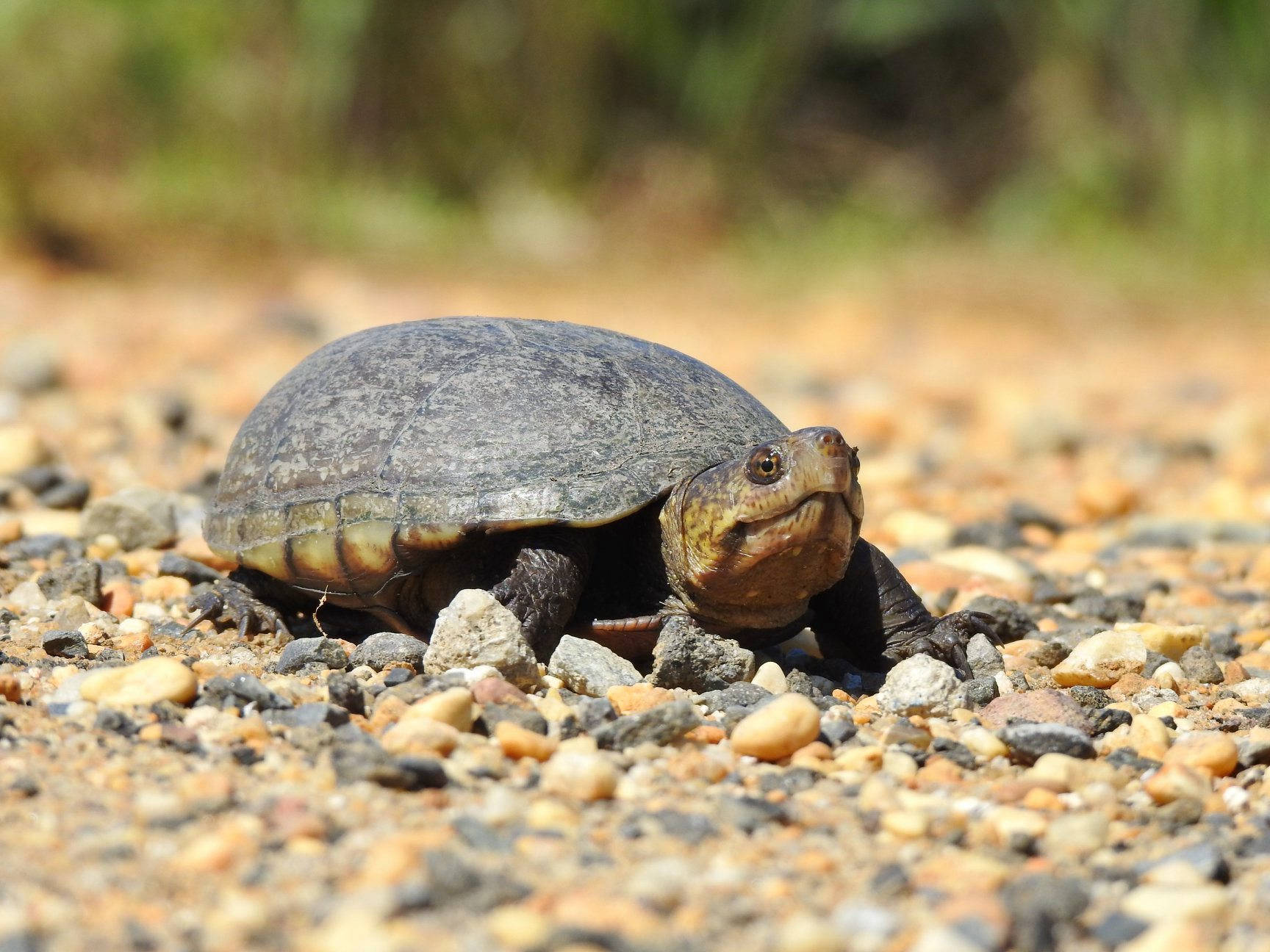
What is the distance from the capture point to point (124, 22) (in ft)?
34.4

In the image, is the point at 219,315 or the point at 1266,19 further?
the point at 1266,19

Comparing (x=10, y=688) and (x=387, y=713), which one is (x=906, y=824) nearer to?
(x=387, y=713)

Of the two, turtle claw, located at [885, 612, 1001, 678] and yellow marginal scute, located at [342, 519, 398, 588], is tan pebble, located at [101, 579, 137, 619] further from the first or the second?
turtle claw, located at [885, 612, 1001, 678]

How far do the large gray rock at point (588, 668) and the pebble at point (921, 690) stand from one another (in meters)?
0.52

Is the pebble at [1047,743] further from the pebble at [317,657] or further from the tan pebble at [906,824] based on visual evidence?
the pebble at [317,657]

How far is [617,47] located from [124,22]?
4.10 meters

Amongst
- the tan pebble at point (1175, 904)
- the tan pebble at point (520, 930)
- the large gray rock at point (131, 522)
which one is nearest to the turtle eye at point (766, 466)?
the tan pebble at point (1175, 904)

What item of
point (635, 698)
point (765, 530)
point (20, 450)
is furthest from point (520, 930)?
point (20, 450)

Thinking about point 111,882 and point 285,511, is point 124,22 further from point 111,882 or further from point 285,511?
point 111,882

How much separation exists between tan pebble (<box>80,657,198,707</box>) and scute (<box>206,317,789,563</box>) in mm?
528

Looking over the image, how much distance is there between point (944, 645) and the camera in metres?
3.02

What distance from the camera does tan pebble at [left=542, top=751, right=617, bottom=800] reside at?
86.0 inches

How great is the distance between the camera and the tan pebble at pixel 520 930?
5.52 feet

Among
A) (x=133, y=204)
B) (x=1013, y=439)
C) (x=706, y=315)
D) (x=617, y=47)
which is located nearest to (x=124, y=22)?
(x=133, y=204)
